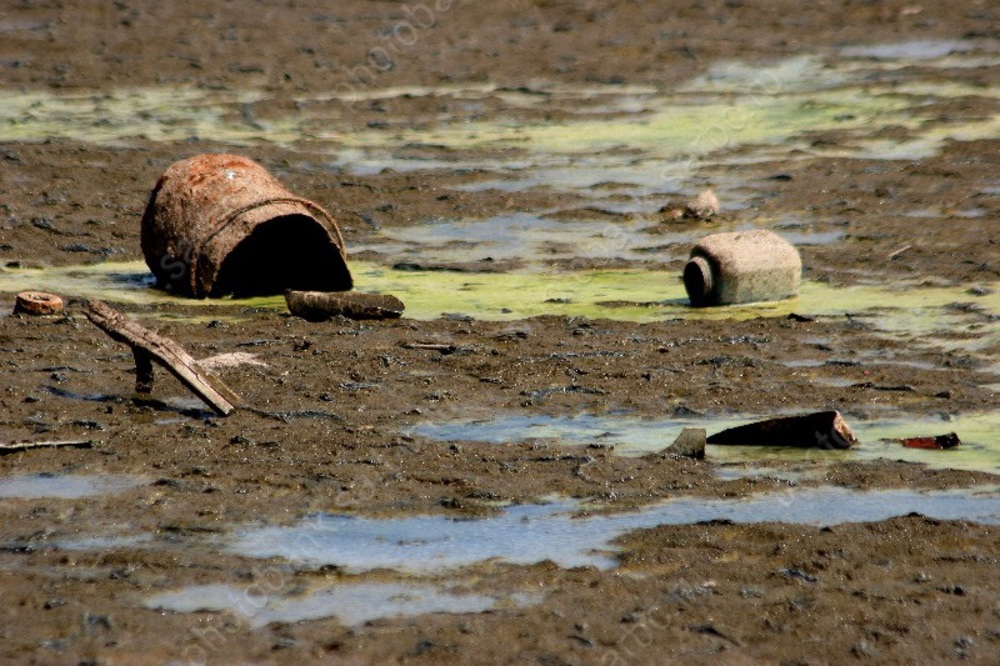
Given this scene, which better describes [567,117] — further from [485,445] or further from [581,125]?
[485,445]

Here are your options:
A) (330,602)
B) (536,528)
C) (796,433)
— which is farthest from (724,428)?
(330,602)

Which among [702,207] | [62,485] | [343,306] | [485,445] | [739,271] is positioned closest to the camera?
[62,485]

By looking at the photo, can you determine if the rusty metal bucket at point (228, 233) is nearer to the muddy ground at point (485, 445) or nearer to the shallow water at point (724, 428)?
the muddy ground at point (485, 445)

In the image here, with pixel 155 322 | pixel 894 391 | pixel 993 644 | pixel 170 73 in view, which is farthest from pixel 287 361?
pixel 170 73

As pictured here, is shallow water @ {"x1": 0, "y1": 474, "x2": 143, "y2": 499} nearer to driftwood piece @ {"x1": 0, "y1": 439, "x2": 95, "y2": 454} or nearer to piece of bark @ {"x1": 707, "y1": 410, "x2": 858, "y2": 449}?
driftwood piece @ {"x1": 0, "y1": 439, "x2": 95, "y2": 454}

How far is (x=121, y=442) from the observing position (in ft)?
22.6

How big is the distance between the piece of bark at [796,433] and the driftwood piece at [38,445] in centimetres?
245

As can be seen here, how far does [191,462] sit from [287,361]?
6.09 feet

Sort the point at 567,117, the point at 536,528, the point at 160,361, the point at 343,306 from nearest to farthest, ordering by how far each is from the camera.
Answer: the point at 536,528 < the point at 160,361 < the point at 343,306 < the point at 567,117

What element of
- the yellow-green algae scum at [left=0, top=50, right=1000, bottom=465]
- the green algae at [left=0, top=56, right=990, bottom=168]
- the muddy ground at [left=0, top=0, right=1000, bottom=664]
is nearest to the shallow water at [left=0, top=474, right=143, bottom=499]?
the muddy ground at [left=0, top=0, right=1000, bottom=664]

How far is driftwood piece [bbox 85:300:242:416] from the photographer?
7.35 meters

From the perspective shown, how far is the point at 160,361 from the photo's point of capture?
7.45 m

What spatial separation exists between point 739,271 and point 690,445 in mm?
3286

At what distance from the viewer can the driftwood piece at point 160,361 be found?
735 centimetres
